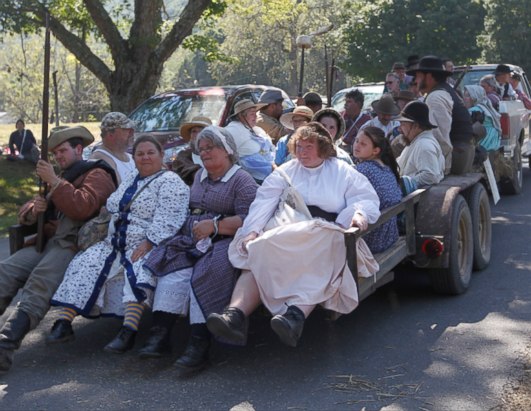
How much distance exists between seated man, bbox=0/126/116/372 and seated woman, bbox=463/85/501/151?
5930 mm

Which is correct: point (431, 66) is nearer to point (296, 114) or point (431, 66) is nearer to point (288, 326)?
point (296, 114)

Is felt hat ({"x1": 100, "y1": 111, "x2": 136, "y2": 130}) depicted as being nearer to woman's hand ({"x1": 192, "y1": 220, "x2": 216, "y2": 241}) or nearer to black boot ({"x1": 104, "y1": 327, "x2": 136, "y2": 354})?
woman's hand ({"x1": 192, "y1": 220, "x2": 216, "y2": 241})

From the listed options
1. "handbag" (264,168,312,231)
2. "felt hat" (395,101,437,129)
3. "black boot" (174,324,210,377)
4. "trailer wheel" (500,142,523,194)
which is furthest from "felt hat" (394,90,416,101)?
"black boot" (174,324,210,377)

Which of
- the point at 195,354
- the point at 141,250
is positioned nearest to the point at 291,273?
the point at 195,354

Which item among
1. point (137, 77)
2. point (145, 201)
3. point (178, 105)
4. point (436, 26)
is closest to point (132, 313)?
point (145, 201)

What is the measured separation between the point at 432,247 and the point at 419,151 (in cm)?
102

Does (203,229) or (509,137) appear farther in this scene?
(509,137)

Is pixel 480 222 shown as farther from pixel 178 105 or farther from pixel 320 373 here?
pixel 178 105

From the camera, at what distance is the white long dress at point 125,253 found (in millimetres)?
5750

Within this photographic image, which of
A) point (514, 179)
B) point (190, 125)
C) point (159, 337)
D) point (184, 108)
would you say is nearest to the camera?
point (159, 337)

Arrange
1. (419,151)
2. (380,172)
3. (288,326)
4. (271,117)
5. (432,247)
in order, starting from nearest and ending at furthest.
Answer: (288,326), (380,172), (432,247), (419,151), (271,117)

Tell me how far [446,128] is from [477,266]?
51.3 inches

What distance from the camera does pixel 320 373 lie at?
5.30 meters

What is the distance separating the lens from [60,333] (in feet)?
18.9
